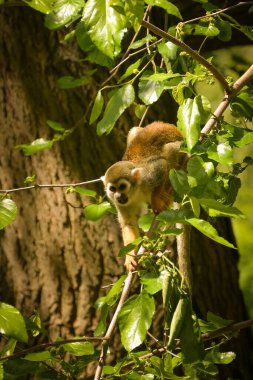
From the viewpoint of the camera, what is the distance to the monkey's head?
3.12m

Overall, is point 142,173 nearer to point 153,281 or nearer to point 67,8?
point 153,281

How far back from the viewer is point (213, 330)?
217 cm

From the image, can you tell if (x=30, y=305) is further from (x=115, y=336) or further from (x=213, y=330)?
(x=213, y=330)

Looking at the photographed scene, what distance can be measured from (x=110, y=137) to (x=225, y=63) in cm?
146

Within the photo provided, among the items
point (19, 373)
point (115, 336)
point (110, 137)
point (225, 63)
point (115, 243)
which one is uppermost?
point (225, 63)

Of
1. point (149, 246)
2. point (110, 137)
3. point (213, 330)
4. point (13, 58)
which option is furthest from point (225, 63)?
point (149, 246)

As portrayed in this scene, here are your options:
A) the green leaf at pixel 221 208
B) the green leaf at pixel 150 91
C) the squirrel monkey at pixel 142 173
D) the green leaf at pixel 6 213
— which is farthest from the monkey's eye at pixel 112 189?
the green leaf at pixel 221 208

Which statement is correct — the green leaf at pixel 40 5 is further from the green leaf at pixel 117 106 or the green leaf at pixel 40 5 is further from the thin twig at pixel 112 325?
the thin twig at pixel 112 325

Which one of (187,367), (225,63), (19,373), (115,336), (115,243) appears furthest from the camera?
(225,63)

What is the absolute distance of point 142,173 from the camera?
10.7 ft

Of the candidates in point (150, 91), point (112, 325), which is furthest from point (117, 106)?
point (112, 325)

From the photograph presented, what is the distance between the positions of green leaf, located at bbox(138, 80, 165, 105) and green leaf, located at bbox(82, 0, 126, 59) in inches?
24.9

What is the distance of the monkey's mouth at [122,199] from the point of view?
3.15 meters

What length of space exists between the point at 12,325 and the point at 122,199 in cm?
159
